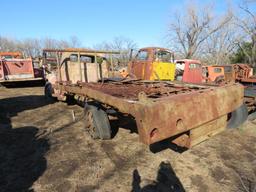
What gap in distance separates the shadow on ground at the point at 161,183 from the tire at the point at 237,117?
2650mm

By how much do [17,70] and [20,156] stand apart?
10.2 m

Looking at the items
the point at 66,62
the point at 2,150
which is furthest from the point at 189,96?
the point at 66,62

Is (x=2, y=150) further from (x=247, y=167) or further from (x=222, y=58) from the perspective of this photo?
(x=222, y=58)

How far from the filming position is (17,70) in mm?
12656

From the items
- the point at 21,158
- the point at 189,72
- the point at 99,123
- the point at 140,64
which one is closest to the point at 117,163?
the point at 99,123

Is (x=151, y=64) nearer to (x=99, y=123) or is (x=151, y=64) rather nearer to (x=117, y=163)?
(x=99, y=123)

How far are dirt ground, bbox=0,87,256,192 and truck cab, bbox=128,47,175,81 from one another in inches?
192

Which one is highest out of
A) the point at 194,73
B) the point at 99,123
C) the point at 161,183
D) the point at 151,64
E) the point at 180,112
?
the point at 151,64

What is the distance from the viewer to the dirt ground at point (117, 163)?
305 centimetres

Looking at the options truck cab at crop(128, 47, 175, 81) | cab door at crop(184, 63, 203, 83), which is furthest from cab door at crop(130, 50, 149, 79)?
cab door at crop(184, 63, 203, 83)

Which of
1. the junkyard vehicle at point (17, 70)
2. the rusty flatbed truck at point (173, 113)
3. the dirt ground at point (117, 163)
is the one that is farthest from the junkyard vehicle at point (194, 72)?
the rusty flatbed truck at point (173, 113)

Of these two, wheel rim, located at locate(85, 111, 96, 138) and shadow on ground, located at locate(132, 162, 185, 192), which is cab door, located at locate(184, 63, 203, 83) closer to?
wheel rim, located at locate(85, 111, 96, 138)

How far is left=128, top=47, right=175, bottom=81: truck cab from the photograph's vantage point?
9673 mm

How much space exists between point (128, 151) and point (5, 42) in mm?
61126
